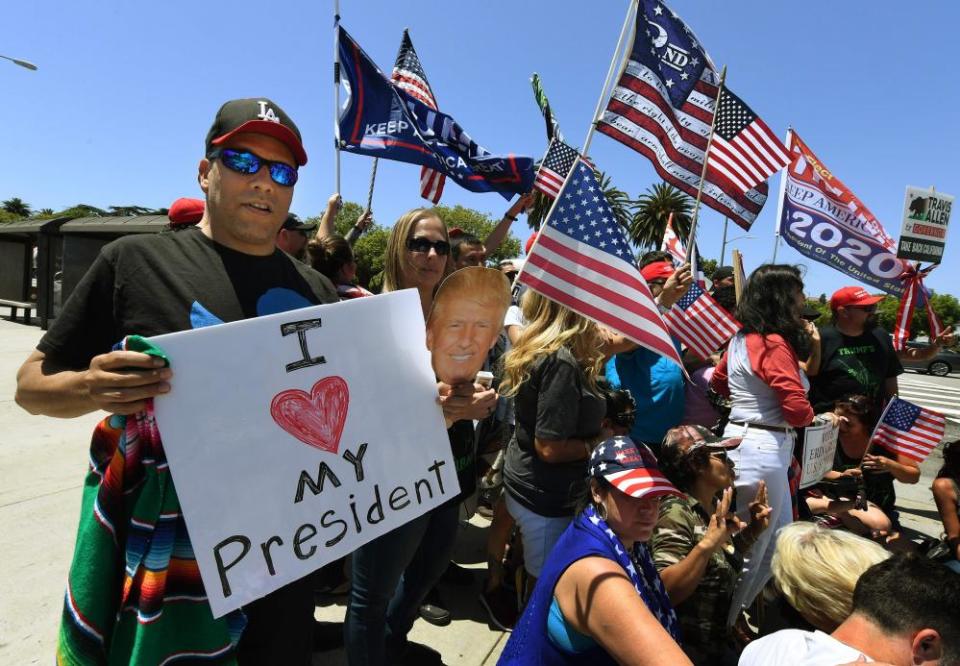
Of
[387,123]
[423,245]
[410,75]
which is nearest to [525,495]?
[423,245]

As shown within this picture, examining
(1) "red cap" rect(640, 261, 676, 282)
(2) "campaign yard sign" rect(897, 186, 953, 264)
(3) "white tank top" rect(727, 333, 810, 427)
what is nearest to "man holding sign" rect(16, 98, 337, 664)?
(3) "white tank top" rect(727, 333, 810, 427)

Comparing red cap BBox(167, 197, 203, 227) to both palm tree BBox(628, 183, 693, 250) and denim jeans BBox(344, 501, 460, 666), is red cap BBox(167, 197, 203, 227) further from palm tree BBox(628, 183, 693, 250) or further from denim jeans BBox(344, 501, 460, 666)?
palm tree BBox(628, 183, 693, 250)

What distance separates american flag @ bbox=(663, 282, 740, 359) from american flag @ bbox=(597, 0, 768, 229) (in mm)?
899

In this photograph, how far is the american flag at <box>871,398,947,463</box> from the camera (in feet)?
12.5

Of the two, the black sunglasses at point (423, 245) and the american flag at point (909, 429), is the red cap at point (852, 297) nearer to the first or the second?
the american flag at point (909, 429)

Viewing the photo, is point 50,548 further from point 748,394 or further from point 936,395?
point 936,395

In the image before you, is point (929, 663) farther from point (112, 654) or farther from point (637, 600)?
point (112, 654)

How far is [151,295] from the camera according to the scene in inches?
49.7

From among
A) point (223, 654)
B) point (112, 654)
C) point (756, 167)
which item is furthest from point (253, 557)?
point (756, 167)

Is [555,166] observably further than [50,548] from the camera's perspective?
Yes

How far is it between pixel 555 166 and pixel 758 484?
3.29m

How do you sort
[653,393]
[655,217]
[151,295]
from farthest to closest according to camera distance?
[655,217] → [653,393] → [151,295]

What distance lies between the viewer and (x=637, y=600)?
4.58ft

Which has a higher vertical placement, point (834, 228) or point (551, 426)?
point (834, 228)
